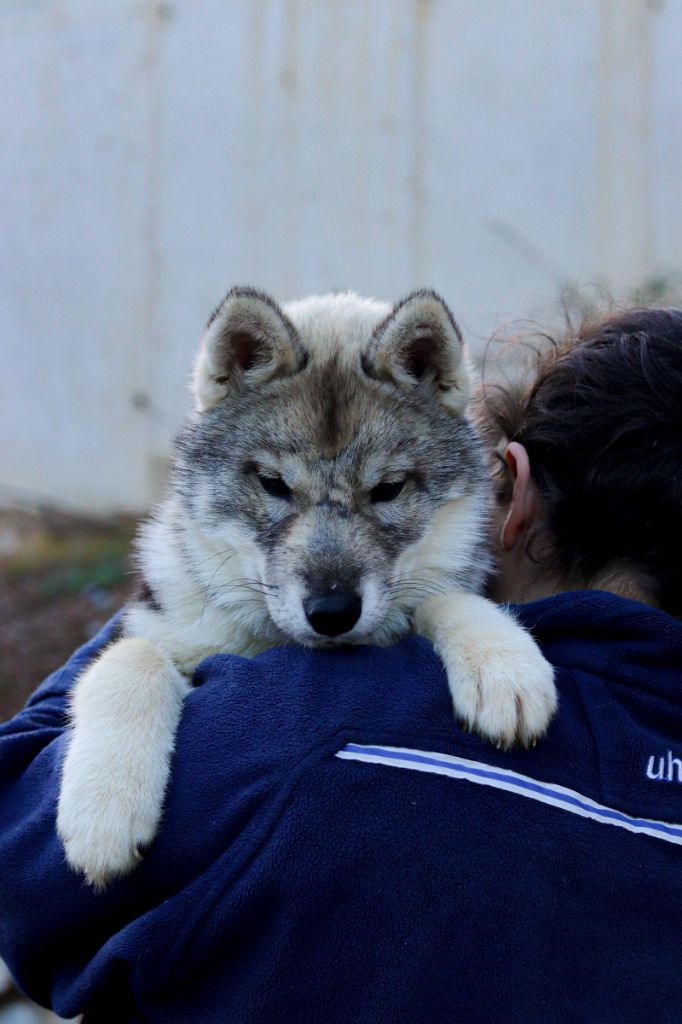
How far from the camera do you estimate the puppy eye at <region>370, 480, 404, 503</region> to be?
10.3 ft

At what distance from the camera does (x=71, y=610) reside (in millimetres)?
8500

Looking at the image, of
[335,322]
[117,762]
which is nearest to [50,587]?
[335,322]

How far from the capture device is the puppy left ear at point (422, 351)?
3166mm

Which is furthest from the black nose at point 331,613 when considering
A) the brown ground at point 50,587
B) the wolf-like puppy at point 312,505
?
the brown ground at point 50,587

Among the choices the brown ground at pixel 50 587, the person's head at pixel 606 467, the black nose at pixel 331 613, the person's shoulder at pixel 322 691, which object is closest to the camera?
the person's shoulder at pixel 322 691

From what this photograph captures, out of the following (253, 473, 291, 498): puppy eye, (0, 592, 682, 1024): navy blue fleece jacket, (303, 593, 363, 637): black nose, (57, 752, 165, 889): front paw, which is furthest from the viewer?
(253, 473, 291, 498): puppy eye

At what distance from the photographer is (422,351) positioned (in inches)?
130

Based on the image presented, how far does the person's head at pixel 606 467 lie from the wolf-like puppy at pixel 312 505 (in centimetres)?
26

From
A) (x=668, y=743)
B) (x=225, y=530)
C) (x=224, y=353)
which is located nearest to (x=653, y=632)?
(x=668, y=743)

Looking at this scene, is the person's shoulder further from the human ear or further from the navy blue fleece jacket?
the human ear

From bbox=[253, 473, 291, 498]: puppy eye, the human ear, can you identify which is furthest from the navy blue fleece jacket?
bbox=[253, 473, 291, 498]: puppy eye

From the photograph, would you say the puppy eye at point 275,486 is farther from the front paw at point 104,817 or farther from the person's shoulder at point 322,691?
the front paw at point 104,817

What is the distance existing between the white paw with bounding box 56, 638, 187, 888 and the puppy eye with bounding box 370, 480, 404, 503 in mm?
847

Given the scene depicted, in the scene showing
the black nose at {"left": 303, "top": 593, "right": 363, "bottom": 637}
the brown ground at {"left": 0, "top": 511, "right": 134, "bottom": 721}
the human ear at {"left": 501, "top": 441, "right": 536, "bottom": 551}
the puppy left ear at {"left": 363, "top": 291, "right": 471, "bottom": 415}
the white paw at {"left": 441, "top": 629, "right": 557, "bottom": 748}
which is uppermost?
the puppy left ear at {"left": 363, "top": 291, "right": 471, "bottom": 415}
